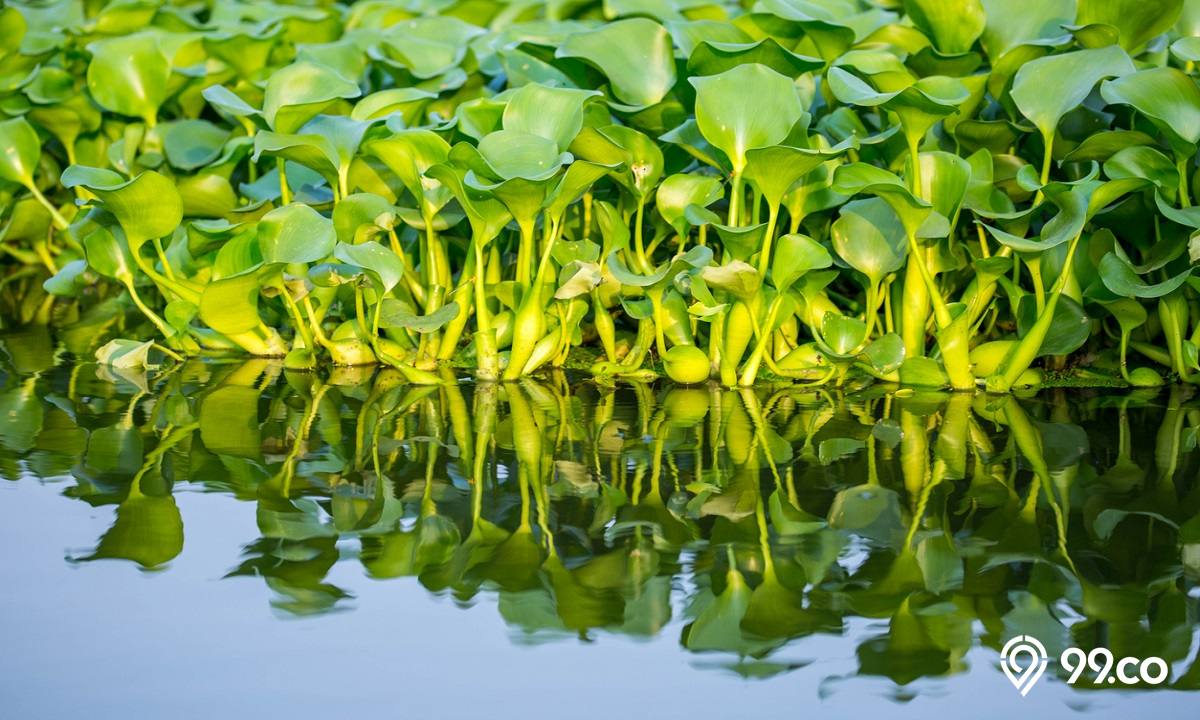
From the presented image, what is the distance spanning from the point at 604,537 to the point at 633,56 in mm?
1144

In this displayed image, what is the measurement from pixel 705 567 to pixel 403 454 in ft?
2.07

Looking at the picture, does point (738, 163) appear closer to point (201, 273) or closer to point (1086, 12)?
point (1086, 12)

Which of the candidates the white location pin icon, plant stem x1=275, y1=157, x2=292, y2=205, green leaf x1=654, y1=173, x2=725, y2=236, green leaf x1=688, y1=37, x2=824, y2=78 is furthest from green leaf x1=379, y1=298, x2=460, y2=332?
the white location pin icon

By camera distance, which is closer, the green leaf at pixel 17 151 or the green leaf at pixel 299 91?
the green leaf at pixel 299 91

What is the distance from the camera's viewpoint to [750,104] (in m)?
2.18

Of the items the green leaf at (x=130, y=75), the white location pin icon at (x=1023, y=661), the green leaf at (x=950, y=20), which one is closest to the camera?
the white location pin icon at (x=1023, y=661)

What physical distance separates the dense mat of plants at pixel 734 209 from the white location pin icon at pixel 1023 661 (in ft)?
2.95

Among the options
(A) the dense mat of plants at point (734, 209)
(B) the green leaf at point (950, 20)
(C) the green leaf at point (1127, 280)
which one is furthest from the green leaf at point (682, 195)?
(C) the green leaf at point (1127, 280)

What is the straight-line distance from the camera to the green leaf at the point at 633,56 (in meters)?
2.43

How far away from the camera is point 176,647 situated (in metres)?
1.31

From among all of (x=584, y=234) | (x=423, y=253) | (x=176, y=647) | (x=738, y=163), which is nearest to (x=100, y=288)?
(x=423, y=253)

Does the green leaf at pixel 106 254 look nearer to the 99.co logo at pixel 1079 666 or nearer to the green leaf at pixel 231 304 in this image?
the green leaf at pixel 231 304

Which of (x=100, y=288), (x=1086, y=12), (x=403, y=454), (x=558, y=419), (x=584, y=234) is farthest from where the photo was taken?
(x=100, y=288)

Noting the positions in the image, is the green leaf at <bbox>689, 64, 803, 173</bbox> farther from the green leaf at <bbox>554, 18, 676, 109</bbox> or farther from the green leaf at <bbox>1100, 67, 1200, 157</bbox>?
the green leaf at <bbox>1100, 67, 1200, 157</bbox>
